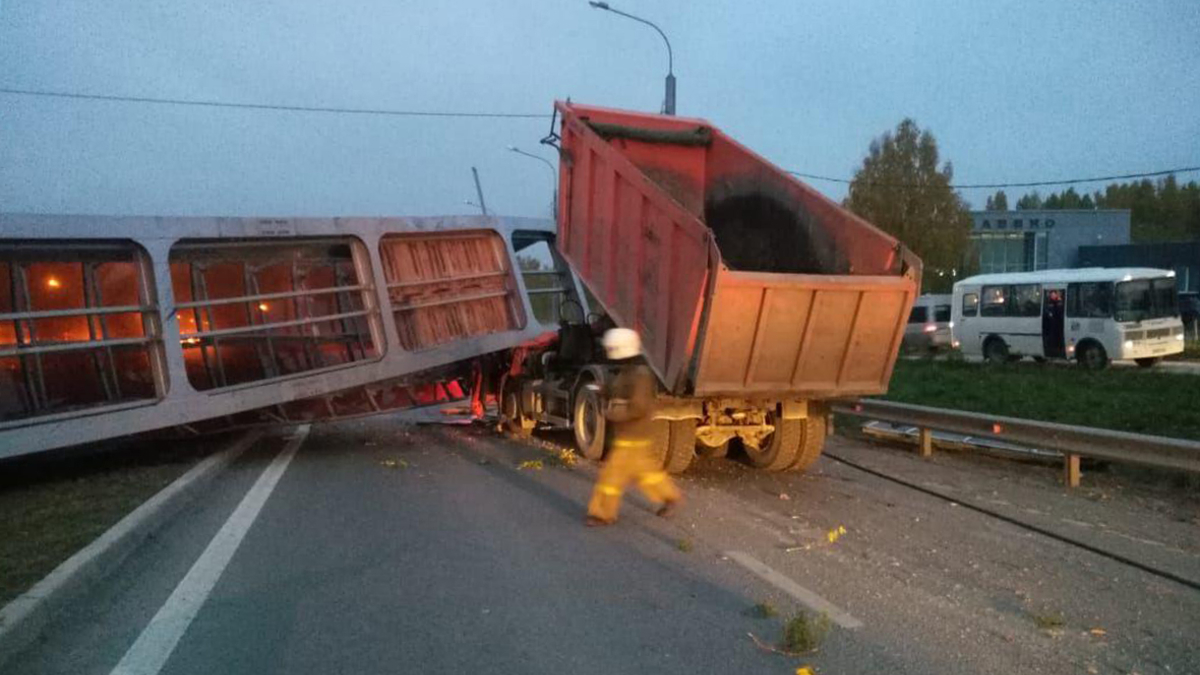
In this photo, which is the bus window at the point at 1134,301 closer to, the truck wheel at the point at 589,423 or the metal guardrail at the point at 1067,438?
the metal guardrail at the point at 1067,438

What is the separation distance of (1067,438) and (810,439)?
8.13 ft

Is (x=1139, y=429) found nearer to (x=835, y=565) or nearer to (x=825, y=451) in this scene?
(x=825, y=451)

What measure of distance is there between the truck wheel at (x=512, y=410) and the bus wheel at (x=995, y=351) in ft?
52.3

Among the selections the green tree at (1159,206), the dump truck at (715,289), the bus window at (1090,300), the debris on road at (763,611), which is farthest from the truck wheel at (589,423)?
the green tree at (1159,206)

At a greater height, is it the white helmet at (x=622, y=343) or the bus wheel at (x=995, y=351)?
the white helmet at (x=622, y=343)

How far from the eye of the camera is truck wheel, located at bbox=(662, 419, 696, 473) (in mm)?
10242

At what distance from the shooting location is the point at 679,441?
1027 centimetres

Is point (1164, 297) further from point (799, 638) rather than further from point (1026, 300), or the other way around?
point (799, 638)

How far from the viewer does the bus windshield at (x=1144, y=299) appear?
906 inches

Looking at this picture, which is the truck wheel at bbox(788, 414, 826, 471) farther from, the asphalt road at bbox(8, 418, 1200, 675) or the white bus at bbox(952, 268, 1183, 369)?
the white bus at bbox(952, 268, 1183, 369)

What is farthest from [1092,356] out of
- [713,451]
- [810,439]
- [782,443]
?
[782,443]

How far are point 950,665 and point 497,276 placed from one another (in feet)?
35.8

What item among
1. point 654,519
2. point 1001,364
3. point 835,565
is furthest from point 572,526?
point 1001,364

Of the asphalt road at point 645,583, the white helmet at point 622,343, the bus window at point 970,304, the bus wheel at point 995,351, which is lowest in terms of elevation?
the bus wheel at point 995,351
